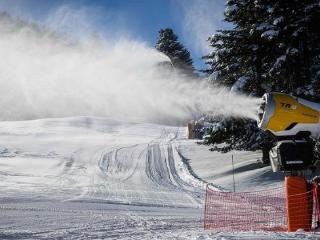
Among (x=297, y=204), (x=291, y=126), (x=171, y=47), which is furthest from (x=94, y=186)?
(x=171, y=47)

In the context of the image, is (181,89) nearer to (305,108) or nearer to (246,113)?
(246,113)

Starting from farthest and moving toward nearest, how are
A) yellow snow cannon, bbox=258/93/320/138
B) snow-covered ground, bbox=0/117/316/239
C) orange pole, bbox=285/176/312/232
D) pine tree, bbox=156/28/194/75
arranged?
pine tree, bbox=156/28/194/75 < snow-covered ground, bbox=0/117/316/239 < orange pole, bbox=285/176/312/232 < yellow snow cannon, bbox=258/93/320/138

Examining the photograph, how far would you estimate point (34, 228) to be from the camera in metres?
8.45

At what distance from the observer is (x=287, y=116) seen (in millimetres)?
7219

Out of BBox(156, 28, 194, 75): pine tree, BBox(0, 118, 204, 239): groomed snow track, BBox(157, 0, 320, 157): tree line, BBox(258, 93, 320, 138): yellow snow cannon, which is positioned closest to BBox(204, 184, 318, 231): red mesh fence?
BBox(0, 118, 204, 239): groomed snow track

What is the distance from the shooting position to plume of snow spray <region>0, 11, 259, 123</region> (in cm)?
1785

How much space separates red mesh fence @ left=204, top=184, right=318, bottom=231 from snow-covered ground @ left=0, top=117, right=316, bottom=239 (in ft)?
1.75

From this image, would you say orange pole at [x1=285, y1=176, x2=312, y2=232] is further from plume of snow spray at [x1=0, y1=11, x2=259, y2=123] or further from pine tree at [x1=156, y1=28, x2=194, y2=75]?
pine tree at [x1=156, y1=28, x2=194, y2=75]

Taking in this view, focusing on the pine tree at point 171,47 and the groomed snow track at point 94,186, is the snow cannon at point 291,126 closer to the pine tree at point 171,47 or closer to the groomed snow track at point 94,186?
the groomed snow track at point 94,186

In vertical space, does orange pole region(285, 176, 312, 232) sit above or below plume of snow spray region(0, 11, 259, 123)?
below

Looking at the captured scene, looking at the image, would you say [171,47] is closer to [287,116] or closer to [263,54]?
[263,54]

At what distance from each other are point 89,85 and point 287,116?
38.4 m

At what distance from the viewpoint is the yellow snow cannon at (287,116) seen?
7.14 m

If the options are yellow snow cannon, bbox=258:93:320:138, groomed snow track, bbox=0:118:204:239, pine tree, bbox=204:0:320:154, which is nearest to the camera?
yellow snow cannon, bbox=258:93:320:138
